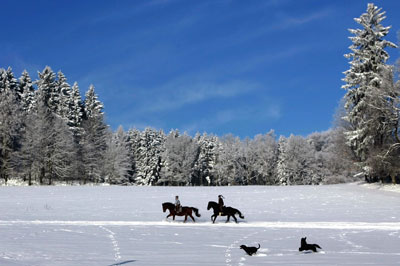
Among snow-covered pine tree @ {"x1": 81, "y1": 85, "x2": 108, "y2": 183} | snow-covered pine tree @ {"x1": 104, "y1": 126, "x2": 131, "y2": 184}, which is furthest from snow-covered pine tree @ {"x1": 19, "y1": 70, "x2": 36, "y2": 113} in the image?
snow-covered pine tree @ {"x1": 104, "y1": 126, "x2": 131, "y2": 184}

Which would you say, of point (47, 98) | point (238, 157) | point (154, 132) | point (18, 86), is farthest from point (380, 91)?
point (154, 132)

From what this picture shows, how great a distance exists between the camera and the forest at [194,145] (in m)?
46.7

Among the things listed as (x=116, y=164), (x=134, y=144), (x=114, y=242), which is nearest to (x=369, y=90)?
(x=114, y=242)

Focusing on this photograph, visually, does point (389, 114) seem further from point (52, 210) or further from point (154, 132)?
point (154, 132)

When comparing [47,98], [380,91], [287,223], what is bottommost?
[287,223]

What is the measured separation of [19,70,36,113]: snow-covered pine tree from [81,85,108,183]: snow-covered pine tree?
10.9 meters

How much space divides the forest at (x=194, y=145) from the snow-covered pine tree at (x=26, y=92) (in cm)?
21

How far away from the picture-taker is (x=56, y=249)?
1305 centimetres

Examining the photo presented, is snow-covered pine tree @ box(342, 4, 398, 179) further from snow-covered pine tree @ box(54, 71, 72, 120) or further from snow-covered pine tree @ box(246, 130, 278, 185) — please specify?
snow-covered pine tree @ box(246, 130, 278, 185)

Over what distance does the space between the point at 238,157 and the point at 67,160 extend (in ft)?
196

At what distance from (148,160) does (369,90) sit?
7472cm

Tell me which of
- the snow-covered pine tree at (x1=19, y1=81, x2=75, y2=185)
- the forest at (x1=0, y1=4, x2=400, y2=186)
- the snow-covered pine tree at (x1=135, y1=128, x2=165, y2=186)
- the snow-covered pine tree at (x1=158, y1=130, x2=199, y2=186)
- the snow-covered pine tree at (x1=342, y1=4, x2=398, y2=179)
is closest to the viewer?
the snow-covered pine tree at (x1=342, y1=4, x2=398, y2=179)

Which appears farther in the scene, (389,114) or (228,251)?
(389,114)

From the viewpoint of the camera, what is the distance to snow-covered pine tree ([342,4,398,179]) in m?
42.8
